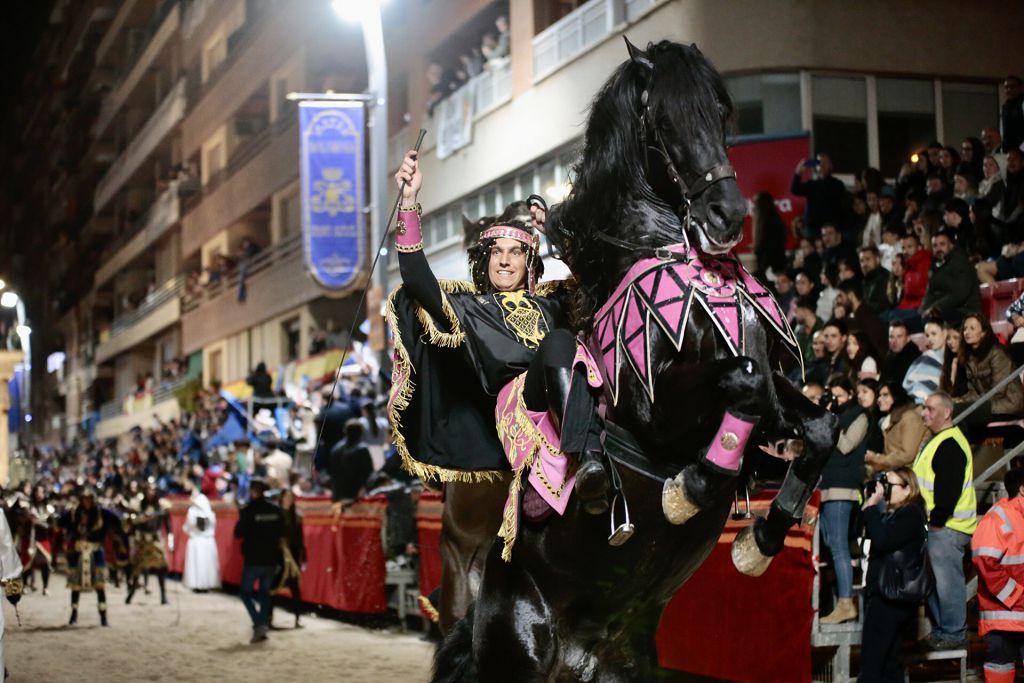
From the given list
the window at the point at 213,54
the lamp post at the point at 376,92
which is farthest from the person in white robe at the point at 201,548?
the window at the point at 213,54

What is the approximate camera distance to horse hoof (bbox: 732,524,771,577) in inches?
186

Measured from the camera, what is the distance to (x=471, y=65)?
29438 millimetres

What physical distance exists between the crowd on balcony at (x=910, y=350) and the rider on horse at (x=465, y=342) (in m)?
1.83

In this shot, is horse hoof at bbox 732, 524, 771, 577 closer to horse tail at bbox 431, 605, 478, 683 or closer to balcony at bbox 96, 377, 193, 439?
horse tail at bbox 431, 605, 478, 683

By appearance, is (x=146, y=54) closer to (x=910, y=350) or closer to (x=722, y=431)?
(x=910, y=350)

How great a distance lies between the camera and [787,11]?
20.7 m

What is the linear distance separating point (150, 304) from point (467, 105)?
35.3 meters

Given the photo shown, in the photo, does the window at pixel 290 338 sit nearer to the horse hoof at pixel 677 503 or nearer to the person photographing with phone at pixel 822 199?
the person photographing with phone at pixel 822 199

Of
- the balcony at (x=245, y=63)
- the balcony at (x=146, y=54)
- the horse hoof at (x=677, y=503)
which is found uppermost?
the balcony at (x=146, y=54)

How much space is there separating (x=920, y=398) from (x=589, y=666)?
7910mm

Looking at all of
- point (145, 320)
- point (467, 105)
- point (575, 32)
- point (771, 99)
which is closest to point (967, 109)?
point (771, 99)

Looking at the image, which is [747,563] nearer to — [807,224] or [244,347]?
[807,224]

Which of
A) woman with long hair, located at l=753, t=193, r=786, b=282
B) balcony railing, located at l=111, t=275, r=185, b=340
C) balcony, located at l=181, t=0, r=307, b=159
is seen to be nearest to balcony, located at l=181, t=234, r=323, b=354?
balcony railing, located at l=111, t=275, r=185, b=340

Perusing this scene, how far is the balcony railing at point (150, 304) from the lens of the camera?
5559 cm
